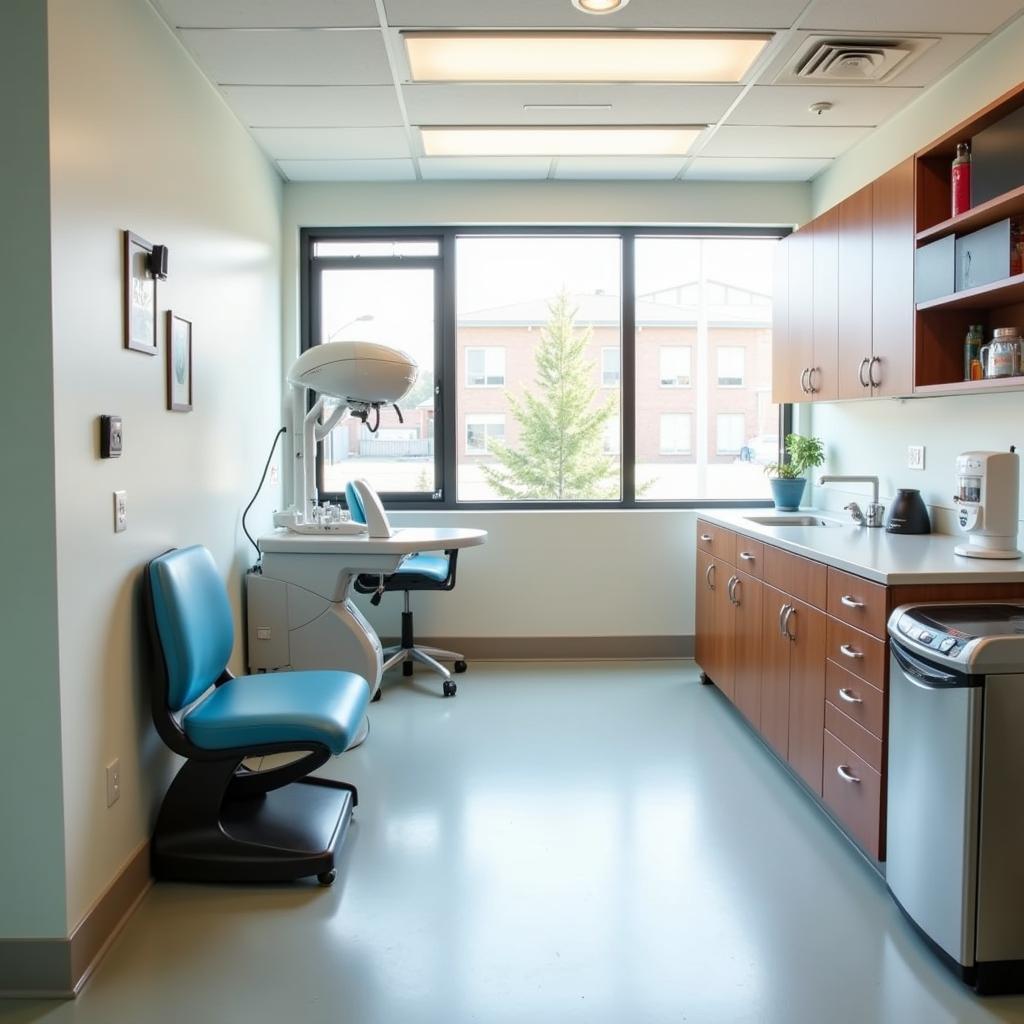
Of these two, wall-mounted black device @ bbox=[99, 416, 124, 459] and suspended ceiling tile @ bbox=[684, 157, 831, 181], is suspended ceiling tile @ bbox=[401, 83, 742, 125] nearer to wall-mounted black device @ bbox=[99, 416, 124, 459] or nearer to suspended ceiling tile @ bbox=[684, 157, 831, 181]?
suspended ceiling tile @ bbox=[684, 157, 831, 181]

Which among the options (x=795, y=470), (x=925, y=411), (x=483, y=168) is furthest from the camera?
(x=795, y=470)

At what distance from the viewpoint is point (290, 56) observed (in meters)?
3.14

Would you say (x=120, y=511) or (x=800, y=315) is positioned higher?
(x=800, y=315)

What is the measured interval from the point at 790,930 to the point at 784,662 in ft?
3.67

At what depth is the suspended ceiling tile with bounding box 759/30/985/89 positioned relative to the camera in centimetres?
301

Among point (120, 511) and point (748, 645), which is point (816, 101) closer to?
point (748, 645)

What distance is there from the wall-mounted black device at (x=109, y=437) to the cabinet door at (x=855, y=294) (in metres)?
2.62

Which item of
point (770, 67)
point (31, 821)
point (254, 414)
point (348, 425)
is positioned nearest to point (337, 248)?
point (348, 425)

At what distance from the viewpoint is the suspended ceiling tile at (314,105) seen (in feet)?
11.3

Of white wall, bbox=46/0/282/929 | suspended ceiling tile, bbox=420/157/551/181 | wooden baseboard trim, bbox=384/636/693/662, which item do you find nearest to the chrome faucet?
wooden baseboard trim, bbox=384/636/693/662

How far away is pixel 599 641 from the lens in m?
4.95

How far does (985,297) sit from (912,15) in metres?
0.97

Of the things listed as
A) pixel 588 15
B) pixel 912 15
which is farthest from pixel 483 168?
pixel 912 15

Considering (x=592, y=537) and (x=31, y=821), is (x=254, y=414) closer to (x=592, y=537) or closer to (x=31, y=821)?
(x=592, y=537)
